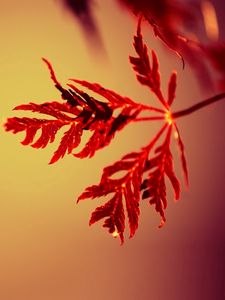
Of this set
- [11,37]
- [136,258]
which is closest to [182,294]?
[136,258]

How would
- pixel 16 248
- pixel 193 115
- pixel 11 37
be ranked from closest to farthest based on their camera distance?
pixel 11 37, pixel 16 248, pixel 193 115

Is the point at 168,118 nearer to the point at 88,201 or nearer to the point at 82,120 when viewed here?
the point at 82,120

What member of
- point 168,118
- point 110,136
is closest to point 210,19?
point 168,118

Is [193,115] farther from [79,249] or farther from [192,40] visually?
[79,249]

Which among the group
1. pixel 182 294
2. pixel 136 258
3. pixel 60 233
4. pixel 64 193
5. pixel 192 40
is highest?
pixel 192 40

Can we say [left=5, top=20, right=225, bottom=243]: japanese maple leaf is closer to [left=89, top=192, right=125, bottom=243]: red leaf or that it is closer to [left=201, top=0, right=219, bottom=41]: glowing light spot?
[left=89, top=192, right=125, bottom=243]: red leaf

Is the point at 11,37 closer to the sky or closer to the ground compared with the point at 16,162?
closer to the sky

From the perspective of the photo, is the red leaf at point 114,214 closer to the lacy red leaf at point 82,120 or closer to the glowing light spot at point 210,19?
the lacy red leaf at point 82,120
